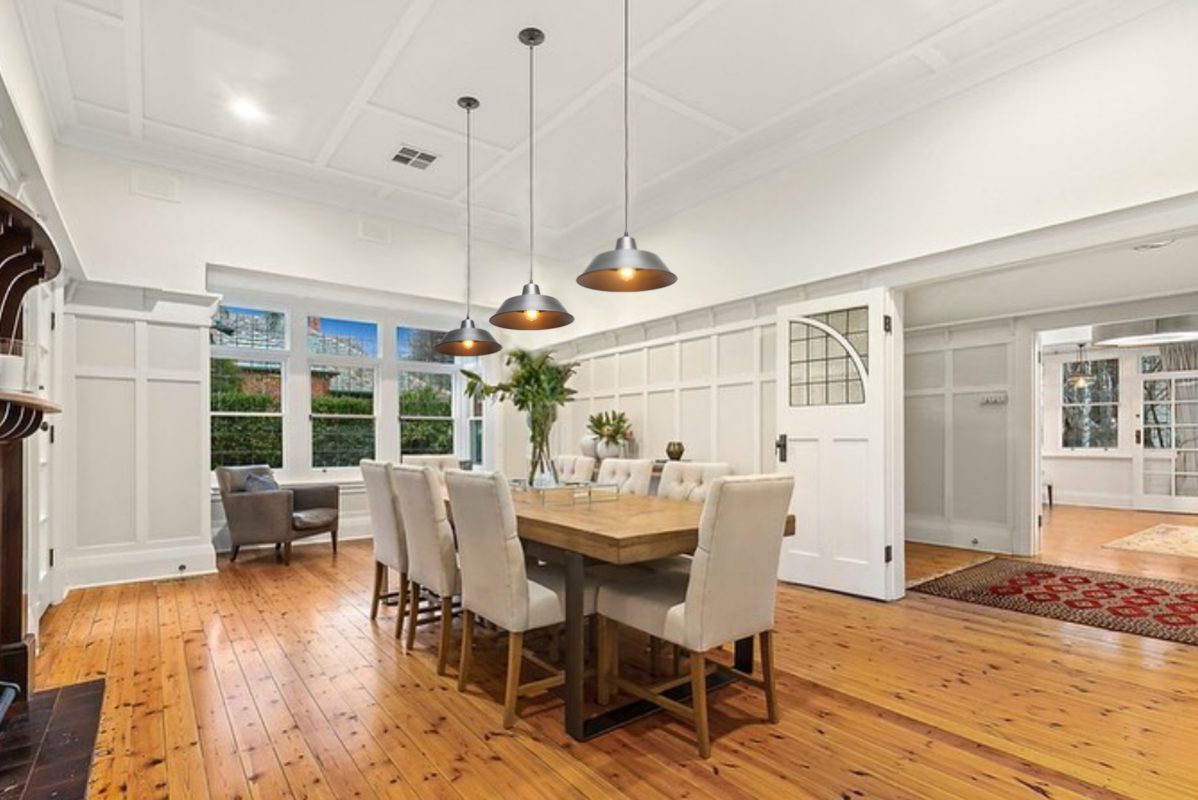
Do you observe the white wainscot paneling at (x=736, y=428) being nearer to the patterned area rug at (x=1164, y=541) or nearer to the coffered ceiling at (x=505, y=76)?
the coffered ceiling at (x=505, y=76)

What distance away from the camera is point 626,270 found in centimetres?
296

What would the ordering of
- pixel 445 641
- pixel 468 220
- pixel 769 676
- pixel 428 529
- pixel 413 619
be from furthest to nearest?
pixel 468 220, pixel 413 619, pixel 428 529, pixel 445 641, pixel 769 676

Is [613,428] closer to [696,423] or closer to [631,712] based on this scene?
[696,423]

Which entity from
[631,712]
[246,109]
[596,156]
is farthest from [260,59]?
[631,712]

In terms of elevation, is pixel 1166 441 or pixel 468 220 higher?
pixel 468 220

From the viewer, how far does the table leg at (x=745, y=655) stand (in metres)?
2.85

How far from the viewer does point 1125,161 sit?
10.1 feet

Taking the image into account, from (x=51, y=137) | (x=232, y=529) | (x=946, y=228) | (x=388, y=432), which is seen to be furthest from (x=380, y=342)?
(x=946, y=228)

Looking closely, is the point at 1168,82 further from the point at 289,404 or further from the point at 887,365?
the point at 289,404

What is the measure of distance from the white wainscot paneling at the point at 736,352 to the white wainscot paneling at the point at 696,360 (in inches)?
4.9

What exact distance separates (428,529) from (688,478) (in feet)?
5.67

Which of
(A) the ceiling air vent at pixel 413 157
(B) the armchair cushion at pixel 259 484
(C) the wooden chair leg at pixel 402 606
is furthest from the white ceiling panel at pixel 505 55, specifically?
(B) the armchair cushion at pixel 259 484

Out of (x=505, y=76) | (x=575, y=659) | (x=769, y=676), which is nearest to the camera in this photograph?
(x=575, y=659)

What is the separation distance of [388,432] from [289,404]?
1100 mm
